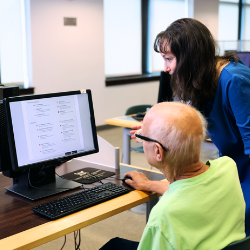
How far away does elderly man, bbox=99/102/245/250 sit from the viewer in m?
0.92

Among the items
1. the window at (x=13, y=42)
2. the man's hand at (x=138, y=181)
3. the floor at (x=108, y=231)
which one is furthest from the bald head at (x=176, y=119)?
the window at (x=13, y=42)

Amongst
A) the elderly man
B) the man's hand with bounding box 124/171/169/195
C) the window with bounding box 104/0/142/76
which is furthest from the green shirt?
the window with bounding box 104/0/142/76

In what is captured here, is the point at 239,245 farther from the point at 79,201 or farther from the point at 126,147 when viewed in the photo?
the point at 126,147

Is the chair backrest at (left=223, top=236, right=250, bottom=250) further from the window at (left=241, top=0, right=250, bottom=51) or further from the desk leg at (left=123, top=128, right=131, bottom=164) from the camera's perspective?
the window at (left=241, top=0, right=250, bottom=51)

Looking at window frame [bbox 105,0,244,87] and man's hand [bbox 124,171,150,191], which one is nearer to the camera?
man's hand [bbox 124,171,150,191]

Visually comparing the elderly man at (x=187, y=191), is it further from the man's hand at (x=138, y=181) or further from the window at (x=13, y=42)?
the window at (x=13, y=42)

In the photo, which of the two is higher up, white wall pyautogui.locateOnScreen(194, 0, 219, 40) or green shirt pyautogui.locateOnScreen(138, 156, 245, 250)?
white wall pyautogui.locateOnScreen(194, 0, 219, 40)

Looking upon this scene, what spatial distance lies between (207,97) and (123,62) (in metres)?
4.96

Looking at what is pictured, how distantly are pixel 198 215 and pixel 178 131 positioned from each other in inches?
9.5

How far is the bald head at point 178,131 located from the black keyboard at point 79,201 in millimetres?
493

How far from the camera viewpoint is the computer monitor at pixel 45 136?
1.47m

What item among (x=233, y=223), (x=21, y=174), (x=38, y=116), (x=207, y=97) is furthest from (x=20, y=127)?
(x=233, y=223)

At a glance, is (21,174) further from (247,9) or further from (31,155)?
(247,9)

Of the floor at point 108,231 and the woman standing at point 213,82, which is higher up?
the woman standing at point 213,82
